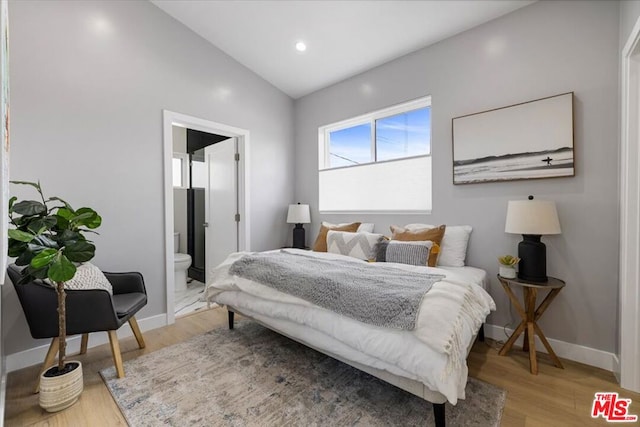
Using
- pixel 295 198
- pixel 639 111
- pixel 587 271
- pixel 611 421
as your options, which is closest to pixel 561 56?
pixel 639 111

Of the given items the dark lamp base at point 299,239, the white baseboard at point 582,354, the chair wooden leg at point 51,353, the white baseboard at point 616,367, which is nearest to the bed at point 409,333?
the white baseboard at point 582,354

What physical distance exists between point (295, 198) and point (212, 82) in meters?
1.82

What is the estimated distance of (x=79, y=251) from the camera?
1670 millimetres

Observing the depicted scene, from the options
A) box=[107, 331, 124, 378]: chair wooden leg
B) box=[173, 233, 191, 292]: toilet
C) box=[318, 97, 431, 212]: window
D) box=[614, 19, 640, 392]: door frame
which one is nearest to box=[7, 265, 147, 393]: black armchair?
box=[107, 331, 124, 378]: chair wooden leg

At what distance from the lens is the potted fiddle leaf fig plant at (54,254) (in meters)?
1.54

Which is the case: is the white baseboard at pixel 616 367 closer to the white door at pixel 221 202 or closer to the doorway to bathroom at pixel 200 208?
the doorway to bathroom at pixel 200 208

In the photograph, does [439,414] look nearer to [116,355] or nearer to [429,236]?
[429,236]

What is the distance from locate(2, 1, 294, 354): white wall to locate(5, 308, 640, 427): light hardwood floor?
0.51m

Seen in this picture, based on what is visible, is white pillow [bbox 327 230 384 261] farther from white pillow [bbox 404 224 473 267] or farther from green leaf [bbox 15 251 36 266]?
green leaf [bbox 15 251 36 266]

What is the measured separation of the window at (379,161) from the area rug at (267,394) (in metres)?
1.75

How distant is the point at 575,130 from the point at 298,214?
112 inches

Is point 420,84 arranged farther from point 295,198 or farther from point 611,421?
point 611,421

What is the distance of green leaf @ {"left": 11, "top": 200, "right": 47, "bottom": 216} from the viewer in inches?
63.8
